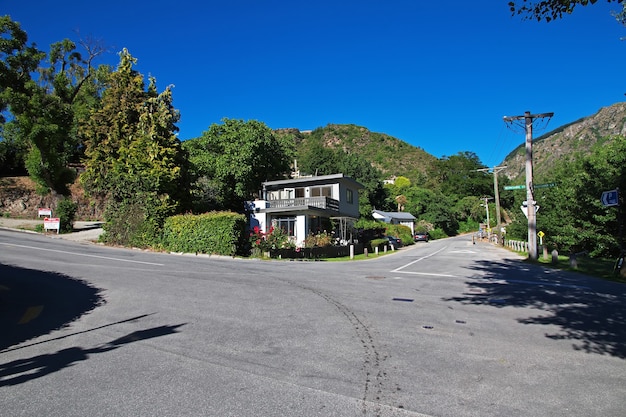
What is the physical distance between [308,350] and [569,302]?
733cm

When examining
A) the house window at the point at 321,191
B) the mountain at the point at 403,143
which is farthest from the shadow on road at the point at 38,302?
the mountain at the point at 403,143

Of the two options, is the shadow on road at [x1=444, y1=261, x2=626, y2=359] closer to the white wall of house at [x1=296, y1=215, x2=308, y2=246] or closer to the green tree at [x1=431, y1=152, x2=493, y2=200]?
the white wall of house at [x1=296, y1=215, x2=308, y2=246]

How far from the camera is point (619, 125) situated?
13362 cm

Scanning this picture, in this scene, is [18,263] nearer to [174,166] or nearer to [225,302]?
[225,302]

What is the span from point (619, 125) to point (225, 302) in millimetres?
164087

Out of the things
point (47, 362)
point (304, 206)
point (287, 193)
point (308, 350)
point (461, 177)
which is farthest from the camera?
point (461, 177)

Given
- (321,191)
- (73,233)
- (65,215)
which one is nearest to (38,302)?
(73,233)

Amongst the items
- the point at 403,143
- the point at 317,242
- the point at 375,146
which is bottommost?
the point at 317,242

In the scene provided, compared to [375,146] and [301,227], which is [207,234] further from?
[375,146]

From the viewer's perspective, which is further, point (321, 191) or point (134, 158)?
point (321, 191)

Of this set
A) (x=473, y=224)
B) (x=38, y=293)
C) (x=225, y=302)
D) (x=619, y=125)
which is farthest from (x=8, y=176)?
(x=619, y=125)

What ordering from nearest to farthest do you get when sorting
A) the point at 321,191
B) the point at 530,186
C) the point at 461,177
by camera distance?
the point at 530,186 < the point at 321,191 < the point at 461,177

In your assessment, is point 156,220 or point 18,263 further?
point 156,220

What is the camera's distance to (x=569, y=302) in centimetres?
976
